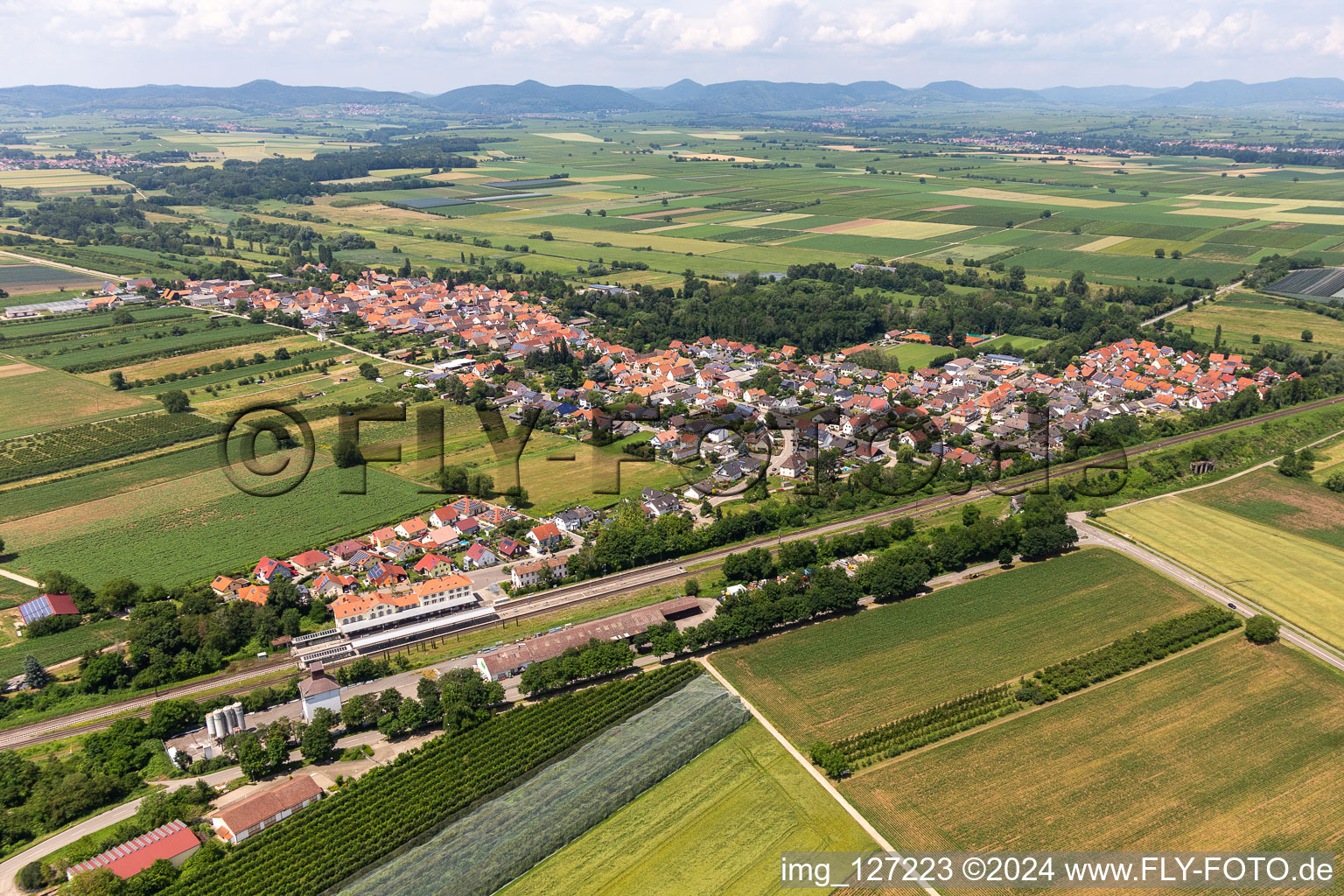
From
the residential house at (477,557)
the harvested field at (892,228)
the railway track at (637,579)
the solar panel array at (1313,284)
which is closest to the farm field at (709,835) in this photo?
the railway track at (637,579)

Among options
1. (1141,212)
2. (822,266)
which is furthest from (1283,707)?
(1141,212)

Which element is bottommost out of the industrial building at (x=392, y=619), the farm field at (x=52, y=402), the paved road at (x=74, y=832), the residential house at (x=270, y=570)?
the paved road at (x=74, y=832)

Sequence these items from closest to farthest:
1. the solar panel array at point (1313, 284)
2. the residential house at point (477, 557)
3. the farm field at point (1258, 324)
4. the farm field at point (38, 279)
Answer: the residential house at point (477, 557) → the farm field at point (1258, 324) → the solar panel array at point (1313, 284) → the farm field at point (38, 279)

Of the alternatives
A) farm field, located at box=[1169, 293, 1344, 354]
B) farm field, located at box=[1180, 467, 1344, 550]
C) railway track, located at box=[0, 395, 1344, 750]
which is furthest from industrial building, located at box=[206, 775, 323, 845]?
farm field, located at box=[1169, 293, 1344, 354]

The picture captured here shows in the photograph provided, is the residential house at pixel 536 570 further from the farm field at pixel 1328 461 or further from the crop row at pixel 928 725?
the farm field at pixel 1328 461

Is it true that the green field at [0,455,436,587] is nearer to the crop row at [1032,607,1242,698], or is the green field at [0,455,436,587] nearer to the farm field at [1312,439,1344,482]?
the crop row at [1032,607,1242,698]

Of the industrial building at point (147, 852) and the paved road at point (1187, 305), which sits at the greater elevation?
the paved road at point (1187, 305)

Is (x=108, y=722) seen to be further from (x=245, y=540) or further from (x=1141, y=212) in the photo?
(x=1141, y=212)
